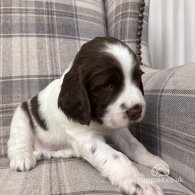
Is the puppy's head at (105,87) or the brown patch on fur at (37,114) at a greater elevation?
the puppy's head at (105,87)

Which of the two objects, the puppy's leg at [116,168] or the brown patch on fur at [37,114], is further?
the brown patch on fur at [37,114]

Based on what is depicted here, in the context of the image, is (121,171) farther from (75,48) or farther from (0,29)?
(0,29)

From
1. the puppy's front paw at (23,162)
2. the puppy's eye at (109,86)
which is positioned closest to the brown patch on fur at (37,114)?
the puppy's front paw at (23,162)

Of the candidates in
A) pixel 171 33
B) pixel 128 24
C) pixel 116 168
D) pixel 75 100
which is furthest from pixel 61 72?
pixel 171 33

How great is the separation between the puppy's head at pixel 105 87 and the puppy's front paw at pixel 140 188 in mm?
355

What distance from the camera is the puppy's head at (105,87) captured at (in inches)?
69.3

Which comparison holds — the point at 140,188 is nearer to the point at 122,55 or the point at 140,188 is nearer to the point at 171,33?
the point at 122,55

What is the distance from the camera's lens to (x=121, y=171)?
5.42ft

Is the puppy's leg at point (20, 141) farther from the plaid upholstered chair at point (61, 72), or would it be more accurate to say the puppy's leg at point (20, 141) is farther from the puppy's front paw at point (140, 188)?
the puppy's front paw at point (140, 188)

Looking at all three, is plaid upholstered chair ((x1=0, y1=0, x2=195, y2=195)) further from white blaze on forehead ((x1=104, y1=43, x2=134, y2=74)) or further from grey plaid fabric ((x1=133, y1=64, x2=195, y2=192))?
white blaze on forehead ((x1=104, y1=43, x2=134, y2=74))

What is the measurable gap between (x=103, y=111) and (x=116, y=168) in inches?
12.5

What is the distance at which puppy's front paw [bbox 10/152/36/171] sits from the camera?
193 centimetres

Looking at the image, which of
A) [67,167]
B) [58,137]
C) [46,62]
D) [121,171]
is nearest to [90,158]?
[67,167]

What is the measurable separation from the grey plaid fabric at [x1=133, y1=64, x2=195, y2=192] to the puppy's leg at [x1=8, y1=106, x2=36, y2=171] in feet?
2.42
